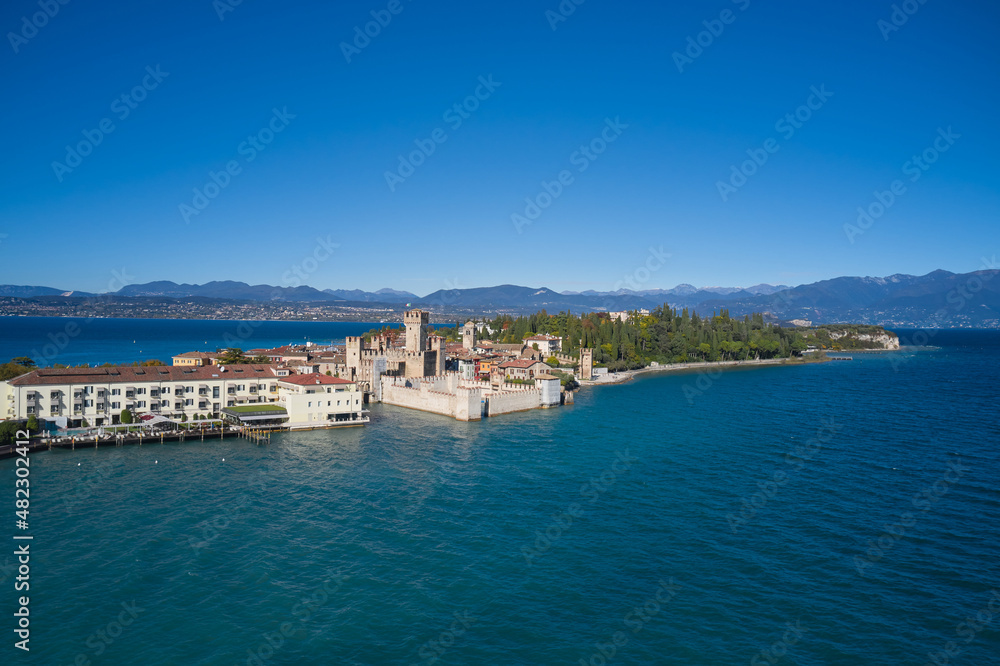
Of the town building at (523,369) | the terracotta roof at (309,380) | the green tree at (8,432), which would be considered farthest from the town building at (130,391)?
the town building at (523,369)

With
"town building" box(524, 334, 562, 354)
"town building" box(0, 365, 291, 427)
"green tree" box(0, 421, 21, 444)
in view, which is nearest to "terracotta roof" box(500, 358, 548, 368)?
"town building" box(524, 334, 562, 354)

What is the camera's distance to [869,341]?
166 metres

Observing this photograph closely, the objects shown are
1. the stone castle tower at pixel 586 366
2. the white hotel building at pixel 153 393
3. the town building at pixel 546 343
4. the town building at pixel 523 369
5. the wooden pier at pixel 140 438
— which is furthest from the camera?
the town building at pixel 546 343

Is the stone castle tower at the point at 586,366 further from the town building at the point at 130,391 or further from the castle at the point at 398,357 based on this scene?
the town building at the point at 130,391

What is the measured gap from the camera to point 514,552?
2203 cm

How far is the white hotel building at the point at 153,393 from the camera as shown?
127 ft

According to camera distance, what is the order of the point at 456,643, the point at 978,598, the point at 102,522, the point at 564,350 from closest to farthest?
the point at 456,643
the point at 978,598
the point at 102,522
the point at 564,350

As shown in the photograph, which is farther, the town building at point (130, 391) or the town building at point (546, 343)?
the town building at point (546, 343)

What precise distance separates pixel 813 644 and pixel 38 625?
72.7ft

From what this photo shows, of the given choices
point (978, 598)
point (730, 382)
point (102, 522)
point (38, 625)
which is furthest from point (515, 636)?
point (730, 382)

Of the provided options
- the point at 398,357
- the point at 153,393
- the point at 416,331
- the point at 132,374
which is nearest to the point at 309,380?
the point at 153,393

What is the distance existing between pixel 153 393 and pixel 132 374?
6.93 ft

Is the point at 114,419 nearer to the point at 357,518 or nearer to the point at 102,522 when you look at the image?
the point at 102,522

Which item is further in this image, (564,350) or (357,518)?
(564,350)
